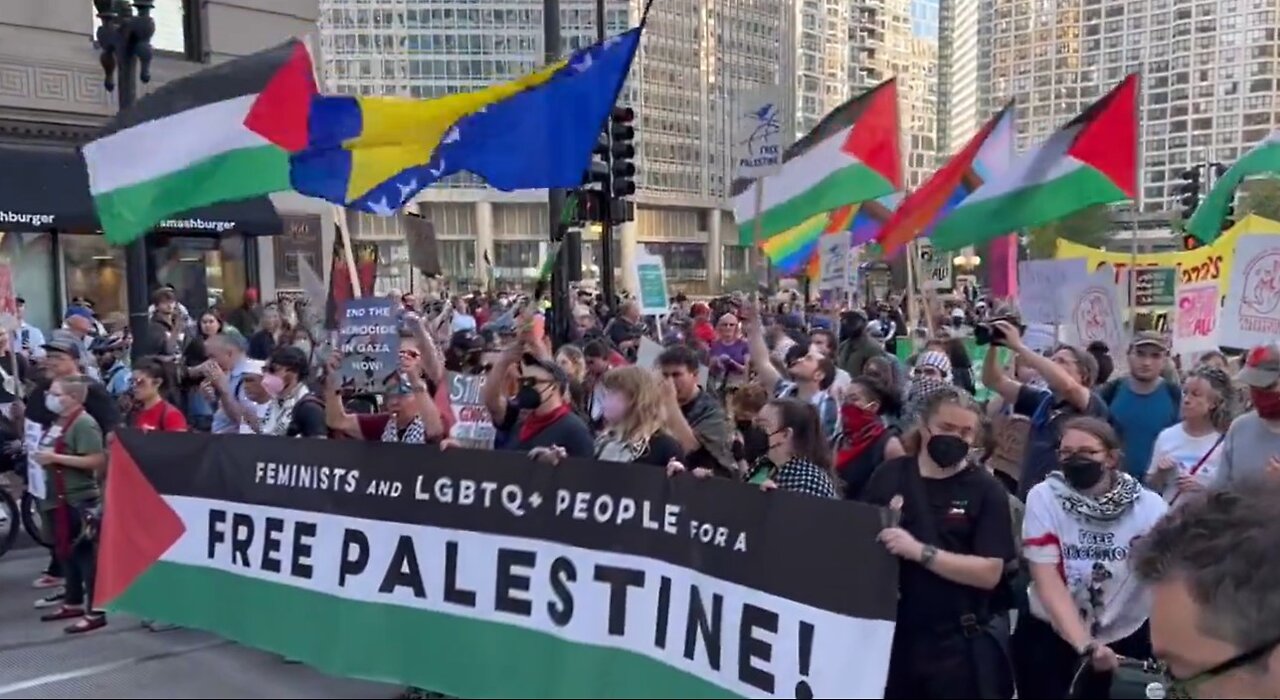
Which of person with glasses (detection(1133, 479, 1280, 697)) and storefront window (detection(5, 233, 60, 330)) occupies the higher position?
→ storefront window (detection(5, 233, 60, 330))

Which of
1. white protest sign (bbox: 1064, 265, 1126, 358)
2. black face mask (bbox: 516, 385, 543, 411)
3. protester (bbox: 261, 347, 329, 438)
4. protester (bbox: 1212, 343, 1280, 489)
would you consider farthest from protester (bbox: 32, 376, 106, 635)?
white protest sign (bbox: 1064, 265, 1126, 358)

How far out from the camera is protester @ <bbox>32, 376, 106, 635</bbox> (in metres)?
7.00

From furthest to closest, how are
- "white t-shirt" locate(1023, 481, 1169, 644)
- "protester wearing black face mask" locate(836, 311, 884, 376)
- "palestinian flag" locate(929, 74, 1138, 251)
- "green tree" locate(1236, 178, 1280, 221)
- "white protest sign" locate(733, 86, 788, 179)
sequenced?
"green tree" locate(1236, 178, 1280, 221), "white protest sign" locate(733, 86, 788, 179), "protester wearing black face mask" locate(836, 311, 884, 376), "palestinian flag" locate(929, 74, 1138, 251), "white t-shirt" locate(1023, 481, 1169, 644)

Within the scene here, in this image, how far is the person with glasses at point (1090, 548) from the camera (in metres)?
3.98

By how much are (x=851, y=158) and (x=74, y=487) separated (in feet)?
23.1

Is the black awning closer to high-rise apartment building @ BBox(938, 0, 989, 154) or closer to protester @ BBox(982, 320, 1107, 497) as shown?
protester @ BBox(982, 320, 1107, 497)

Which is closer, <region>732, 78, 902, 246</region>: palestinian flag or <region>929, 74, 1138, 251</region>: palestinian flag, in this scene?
<region>929, 74, 1138, 251</region>: palestinian flag

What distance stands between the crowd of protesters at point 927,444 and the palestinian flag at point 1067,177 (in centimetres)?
104

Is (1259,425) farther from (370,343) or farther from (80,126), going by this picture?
(80,126)

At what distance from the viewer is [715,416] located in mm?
6172

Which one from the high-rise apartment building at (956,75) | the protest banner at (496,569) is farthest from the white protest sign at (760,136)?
the high-rise apartment building at (956,75)

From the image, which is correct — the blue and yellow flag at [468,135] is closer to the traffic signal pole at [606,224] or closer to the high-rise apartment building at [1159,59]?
the traffic signal pole at [606,224]

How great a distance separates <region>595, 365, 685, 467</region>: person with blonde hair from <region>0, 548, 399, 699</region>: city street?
1388 millimetres

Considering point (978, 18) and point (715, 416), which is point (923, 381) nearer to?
point (715, 416)
